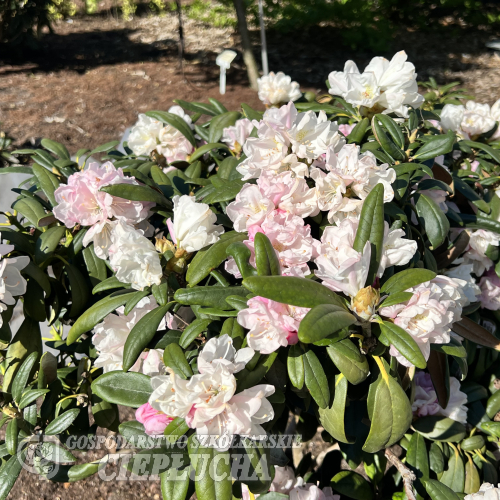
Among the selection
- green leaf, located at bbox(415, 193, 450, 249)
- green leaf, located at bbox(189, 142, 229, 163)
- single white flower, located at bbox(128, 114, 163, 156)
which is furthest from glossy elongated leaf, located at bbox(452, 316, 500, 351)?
single white flower, located at bbox(128, 114, 163, 156)

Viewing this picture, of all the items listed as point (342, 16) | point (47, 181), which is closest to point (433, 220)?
point (47, 181)

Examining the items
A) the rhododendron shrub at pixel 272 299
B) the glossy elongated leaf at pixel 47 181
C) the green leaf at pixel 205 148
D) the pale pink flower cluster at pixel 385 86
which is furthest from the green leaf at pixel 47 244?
the pale pink flower cluster at pixel 385 86

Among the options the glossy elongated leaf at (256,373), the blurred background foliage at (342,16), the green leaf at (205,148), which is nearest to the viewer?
the glossy elongated leaf at (256,373)

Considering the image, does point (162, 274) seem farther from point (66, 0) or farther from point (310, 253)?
point (66, 0)

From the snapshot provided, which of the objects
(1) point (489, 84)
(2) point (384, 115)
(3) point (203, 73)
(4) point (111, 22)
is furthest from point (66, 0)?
(2) point (384, 115)

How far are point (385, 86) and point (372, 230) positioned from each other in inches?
20.3

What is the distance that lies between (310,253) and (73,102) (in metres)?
5.78

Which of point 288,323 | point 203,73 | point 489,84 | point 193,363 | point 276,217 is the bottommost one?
point 489,84

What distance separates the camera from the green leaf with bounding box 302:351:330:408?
908mm

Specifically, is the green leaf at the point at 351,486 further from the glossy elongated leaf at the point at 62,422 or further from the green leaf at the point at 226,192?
the green leaf at the point at 226,192

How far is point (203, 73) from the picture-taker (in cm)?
679

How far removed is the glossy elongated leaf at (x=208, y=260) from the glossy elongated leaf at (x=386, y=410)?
359 mm

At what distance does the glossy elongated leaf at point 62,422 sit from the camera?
114cm

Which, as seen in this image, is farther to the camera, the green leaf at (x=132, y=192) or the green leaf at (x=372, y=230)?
the green leaf at (x=132, y=192)
